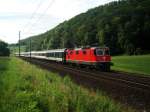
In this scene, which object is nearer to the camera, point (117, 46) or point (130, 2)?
point (117, 46)

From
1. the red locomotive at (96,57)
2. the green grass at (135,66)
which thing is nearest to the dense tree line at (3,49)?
the green grass at (135,66)

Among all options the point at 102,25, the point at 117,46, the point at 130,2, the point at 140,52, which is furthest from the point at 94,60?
the point at 130,2

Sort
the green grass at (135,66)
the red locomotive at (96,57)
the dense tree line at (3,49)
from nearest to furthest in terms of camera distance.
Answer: the green grass at (135,66), the red locomotive at (96,57), the dense tree line at (3,49)

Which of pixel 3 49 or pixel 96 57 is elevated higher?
pixel 3 49

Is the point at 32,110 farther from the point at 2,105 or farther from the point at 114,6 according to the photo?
the point at 114,6

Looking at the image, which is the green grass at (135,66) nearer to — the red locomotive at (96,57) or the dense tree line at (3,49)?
the red locomotive at (96,57)

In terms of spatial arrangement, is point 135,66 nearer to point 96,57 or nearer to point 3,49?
point 96,57

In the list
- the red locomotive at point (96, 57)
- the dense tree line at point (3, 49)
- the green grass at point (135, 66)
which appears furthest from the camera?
the dense tree line at point (3, 49)

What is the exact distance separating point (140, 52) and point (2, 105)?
75555 mm

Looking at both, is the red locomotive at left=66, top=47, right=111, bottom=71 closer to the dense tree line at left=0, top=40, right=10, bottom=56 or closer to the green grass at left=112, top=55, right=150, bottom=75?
the green grass at left=112, top=55, right=150, bottom=75

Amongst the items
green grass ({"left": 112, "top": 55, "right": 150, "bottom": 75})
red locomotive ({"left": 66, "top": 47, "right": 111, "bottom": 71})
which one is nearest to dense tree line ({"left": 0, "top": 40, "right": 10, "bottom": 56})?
green grass ({"left": 112, "top": 55, "right": 150, "bottom": 75})

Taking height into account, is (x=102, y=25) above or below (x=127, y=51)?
above

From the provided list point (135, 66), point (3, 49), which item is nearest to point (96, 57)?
point (135, 66)

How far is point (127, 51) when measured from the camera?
87688 millimetres
